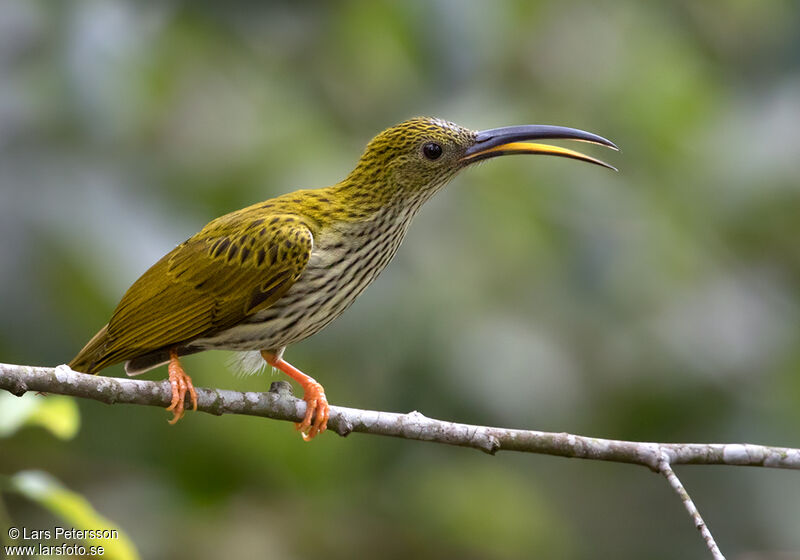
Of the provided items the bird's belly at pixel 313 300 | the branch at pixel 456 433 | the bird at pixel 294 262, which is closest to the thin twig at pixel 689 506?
the branch at pixel 456 433

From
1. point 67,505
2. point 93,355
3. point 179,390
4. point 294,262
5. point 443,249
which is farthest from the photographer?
point 443,249

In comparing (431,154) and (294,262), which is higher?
(431,154)

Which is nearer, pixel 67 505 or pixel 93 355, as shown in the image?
pixel 67 505

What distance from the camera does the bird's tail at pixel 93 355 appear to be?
4168mm

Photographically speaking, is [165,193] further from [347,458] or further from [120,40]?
[347,458]

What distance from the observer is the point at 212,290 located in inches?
164

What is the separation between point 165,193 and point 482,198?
1.52m

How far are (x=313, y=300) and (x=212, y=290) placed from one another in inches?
15.0

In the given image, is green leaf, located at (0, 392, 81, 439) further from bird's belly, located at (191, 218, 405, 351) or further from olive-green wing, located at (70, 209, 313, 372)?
bird's belly, located at (191, 218, 405, 351)

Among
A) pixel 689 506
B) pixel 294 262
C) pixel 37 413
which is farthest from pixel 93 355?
pixel 689 506

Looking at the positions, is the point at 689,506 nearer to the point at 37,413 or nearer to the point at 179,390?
the point at 179,390

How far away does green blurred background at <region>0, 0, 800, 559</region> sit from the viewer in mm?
5023

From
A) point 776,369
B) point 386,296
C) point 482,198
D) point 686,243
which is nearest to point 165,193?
point 386,296

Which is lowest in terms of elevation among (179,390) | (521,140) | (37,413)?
(37,413)
